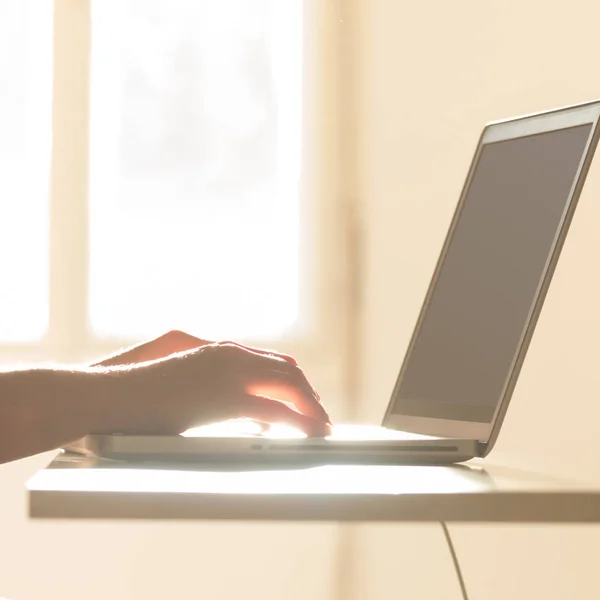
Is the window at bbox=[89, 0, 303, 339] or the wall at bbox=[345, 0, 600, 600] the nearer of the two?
the wall at bbox=[345, 0, 600, 600]

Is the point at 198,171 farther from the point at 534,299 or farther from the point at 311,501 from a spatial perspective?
the point at 311,501

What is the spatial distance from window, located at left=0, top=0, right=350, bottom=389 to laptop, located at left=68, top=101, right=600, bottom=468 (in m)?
1.16

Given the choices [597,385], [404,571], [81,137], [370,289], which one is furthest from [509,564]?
[81,137]

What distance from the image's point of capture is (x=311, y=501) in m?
0.52

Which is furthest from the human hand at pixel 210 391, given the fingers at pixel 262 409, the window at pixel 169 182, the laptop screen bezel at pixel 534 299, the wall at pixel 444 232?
the window at pixel 169 182

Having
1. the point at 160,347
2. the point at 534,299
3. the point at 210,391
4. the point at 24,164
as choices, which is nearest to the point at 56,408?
the point at 210,391

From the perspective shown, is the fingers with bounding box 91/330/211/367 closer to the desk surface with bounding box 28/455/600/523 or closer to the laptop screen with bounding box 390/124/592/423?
the laptop screen with bounding box 390/124/592/423

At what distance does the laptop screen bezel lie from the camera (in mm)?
855

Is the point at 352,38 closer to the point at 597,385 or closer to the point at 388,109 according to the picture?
the point at 388,109

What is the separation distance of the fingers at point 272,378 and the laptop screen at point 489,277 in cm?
16

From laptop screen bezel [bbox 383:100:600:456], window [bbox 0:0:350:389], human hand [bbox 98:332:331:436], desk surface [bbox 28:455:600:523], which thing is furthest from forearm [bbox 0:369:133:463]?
window [bbox 0:0:350:389]

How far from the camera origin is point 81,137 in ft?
7.52

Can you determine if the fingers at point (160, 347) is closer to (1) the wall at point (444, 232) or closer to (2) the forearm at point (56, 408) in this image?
(2) the forearm at point (56, 408)

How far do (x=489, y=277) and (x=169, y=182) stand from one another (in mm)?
1412
